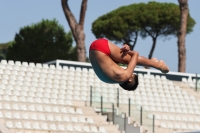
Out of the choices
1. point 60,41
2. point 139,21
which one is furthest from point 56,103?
point 139,21

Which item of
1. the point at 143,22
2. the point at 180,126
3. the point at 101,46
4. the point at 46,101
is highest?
the point at 143,22

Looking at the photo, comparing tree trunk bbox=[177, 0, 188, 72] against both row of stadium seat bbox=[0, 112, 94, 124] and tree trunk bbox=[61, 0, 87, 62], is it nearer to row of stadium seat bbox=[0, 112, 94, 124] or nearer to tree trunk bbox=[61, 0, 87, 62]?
tree trunk bbox=[61, 0, 87, 62]

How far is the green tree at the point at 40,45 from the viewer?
1550 inches

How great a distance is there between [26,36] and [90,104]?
2013 centimetres

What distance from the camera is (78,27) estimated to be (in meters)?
28.1

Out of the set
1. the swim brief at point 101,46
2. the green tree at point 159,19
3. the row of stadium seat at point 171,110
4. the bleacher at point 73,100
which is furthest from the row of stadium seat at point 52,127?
the green tree at point 159,19

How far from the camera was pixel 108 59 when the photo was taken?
21.8 ft

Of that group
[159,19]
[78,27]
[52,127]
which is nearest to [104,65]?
[52,127]

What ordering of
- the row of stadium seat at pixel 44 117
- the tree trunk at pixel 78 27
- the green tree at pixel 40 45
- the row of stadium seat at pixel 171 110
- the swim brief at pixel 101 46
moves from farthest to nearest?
the green tree at pixel 40 45, the tree trunk at pixel 78 27, the row of stadium seat at pixel 171 110, the row of stadium seat at pixel 44 117, the swim brief at pixel 101 46

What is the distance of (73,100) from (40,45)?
19.4 meters

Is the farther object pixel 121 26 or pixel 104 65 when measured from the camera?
pixel 121 26

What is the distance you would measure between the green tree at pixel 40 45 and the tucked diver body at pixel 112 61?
32528mm

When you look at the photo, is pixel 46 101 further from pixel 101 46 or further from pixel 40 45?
pixel 40 45

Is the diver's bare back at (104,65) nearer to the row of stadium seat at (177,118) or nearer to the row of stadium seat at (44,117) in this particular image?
the row of stadium seat at (44,117)
